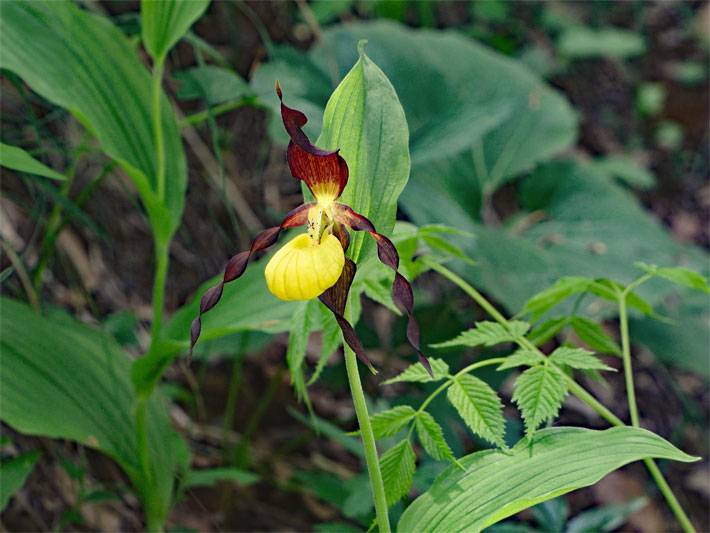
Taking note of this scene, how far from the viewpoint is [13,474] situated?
0.87m

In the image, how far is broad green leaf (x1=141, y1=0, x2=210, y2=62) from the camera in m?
0.81

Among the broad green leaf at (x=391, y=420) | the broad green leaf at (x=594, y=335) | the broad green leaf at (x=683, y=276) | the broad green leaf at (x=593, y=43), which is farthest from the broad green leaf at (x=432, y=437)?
the broad green leaf at (x=593, y=43)

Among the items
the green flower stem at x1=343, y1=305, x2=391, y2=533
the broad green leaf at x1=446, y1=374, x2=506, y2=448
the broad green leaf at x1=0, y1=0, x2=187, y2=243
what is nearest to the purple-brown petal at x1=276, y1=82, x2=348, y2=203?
the green flower stem at x1=343, y1=305, x2=391, y2=533

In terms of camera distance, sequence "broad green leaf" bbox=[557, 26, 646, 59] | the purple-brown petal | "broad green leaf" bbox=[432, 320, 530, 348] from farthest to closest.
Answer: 1. "broad green leaf" bbox=[557, 26, 646, 59]
2. "broad green leaf" bbox=[432, 320, 530, 348]
3. the purple-brown petal

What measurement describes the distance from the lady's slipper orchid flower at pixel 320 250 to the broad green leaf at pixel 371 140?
0.09 ft

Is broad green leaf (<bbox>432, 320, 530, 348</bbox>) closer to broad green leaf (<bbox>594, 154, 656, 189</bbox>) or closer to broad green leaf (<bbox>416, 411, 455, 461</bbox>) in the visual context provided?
broad green leaf (<bbox>416, 411, 455, 461</bbox>)

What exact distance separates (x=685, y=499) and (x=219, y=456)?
129cm

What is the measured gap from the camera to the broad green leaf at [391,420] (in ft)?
1.99

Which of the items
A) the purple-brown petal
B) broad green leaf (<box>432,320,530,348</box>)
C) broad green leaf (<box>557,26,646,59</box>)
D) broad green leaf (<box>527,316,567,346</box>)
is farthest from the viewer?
broad green leaf (<box>557,26,646,59</box>)

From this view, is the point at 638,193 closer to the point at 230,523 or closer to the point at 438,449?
the point at 230,523

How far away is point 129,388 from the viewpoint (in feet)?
3.21

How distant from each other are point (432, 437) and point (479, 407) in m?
0.06

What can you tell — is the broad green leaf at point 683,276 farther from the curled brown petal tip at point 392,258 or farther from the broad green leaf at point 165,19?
the broad green leaf at point 165,19

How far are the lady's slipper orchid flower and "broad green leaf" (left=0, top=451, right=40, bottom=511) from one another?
19.4 inches
